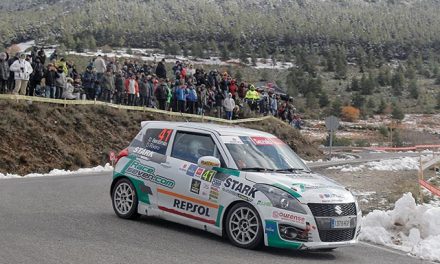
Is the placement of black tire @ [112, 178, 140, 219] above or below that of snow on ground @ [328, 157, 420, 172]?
above

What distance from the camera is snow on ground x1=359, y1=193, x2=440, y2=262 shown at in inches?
432

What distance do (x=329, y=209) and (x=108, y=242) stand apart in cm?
305

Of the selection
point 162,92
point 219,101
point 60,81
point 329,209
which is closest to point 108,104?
point 162,92

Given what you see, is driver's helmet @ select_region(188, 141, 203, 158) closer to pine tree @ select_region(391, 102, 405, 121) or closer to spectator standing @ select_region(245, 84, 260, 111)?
spectator standing @ select_region(245, 84, 260, 111)

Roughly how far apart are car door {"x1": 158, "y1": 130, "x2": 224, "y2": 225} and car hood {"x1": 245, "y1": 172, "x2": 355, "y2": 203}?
2.37ft

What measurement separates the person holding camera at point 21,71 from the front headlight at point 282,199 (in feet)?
47.8

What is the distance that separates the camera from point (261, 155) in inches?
416

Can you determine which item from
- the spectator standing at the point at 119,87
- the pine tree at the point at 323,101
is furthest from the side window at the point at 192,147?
the pine tree at the point at 323,101

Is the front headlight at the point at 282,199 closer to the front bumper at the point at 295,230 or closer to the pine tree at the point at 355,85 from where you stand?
the front bumper at the point at 295,230

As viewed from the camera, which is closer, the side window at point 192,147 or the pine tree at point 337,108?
the side window at point 192,147

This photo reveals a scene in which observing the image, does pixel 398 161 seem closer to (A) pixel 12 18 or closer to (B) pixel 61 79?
(B) pixel 61 79

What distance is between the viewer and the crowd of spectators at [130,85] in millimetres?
22984

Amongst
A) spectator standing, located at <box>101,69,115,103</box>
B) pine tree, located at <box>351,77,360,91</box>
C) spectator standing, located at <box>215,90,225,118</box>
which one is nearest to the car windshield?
spectator standing, located at <box>101,69,115,103</box>

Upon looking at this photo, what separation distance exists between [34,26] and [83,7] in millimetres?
34805
